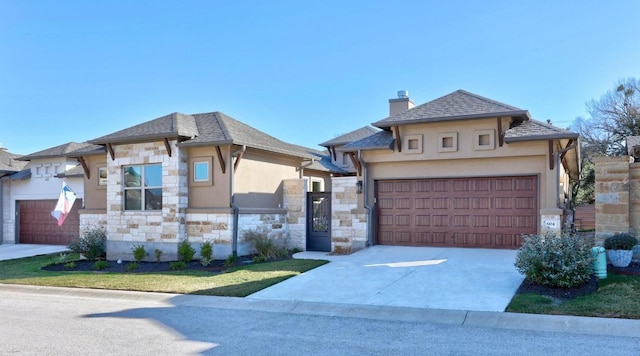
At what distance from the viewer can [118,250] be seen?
16.2 meters

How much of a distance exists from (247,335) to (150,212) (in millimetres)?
9909

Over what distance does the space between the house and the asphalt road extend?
270 inches

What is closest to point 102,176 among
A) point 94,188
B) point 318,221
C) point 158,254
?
point 94,188

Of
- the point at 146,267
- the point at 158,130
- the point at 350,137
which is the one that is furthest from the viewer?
the point at 350,137

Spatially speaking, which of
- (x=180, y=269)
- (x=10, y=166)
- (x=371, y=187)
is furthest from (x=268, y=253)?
(x=10, y=166)

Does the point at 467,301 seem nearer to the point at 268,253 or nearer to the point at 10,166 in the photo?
the point at 268,253

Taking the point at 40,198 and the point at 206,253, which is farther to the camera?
the point at 40,198

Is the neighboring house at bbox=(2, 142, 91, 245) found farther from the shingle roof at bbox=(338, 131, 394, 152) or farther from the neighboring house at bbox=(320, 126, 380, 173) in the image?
the shingle roof at bbox=(338, 131, 394, 152)

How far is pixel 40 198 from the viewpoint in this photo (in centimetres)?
2336

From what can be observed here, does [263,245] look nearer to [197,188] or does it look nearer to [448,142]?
[197,188]

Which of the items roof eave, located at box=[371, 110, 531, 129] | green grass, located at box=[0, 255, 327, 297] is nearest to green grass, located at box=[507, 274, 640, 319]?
green grass, located at box=[0, 255, 327, 297]

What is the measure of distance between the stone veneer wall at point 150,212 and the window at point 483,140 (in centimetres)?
887

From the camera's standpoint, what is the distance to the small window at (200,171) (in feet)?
50.4

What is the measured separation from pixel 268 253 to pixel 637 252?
9.57 meters
